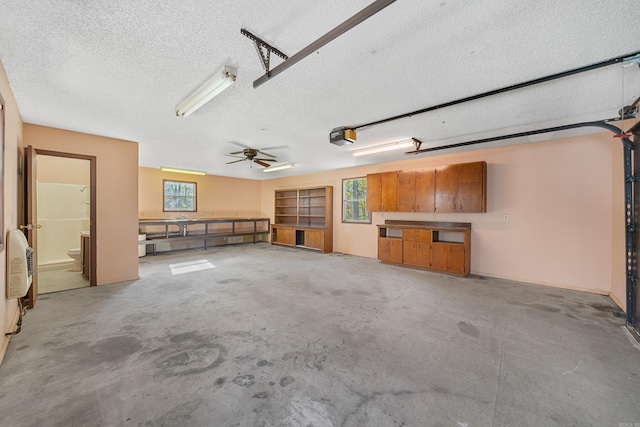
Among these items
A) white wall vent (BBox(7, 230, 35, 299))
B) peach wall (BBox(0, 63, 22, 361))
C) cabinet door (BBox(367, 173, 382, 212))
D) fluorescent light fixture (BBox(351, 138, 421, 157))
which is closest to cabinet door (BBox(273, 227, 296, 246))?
cabinet door (BBox(367, 173, 382, 212))

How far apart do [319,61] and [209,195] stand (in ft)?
26.5

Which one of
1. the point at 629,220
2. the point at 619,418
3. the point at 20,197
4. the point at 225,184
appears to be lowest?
the point at 619,418

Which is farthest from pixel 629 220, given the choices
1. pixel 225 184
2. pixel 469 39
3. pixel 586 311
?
pixel 225 184

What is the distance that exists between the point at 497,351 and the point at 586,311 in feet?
6.91

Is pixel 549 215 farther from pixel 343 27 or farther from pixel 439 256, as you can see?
pixel 343 27

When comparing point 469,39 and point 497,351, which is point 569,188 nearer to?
point 497,351

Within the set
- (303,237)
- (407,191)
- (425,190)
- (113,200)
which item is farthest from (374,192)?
(113,200)

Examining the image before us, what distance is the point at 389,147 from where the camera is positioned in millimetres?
4812

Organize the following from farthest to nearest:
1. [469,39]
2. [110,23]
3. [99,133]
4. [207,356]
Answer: [99,133] < [207,356] < [469,39] < [110,23]

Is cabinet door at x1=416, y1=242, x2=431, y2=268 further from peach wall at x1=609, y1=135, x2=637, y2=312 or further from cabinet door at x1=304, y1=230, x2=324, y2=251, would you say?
cabinet door at x1=304, y1=230, x2=324, y2=251

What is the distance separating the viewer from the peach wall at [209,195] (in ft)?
25.1

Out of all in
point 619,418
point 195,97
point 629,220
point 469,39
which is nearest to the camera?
point 619,418

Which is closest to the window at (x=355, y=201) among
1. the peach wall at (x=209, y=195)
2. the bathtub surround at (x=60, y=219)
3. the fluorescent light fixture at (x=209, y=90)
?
the peach wall at (x=209, y=195)

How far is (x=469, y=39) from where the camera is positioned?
1.88m
